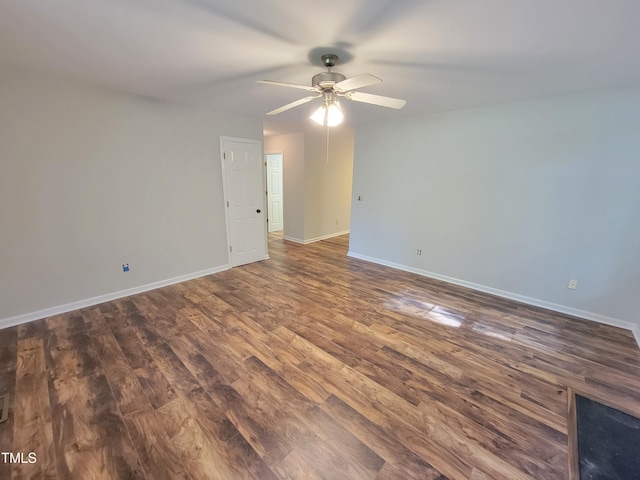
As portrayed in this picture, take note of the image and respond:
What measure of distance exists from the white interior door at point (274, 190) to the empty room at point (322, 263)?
239cm

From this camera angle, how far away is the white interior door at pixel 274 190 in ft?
22.8

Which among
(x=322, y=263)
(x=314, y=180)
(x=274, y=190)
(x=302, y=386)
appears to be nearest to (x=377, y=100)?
(x=302, y=386)

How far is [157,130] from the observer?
3.37 m

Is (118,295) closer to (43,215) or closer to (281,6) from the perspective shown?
(43,215)

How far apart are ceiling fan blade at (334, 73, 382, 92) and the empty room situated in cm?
3

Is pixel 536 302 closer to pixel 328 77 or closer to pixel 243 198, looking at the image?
pixel 328 77

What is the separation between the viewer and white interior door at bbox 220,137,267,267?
13.7 feet

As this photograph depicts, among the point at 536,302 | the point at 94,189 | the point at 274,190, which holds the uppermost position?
the point at 94,189

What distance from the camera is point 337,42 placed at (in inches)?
73.4

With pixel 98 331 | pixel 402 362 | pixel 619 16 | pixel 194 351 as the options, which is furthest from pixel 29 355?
pixel 619 16

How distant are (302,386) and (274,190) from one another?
5.75m

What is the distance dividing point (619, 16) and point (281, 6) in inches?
75.1

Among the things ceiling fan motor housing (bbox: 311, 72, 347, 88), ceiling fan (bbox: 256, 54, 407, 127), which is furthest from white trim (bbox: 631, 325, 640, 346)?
ceiling fan motor housing (bbox: 311, 72, 347, 88)

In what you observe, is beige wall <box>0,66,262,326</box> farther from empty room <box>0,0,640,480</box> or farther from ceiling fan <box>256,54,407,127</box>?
ceiling fan <box>256,54,407,127</box>
